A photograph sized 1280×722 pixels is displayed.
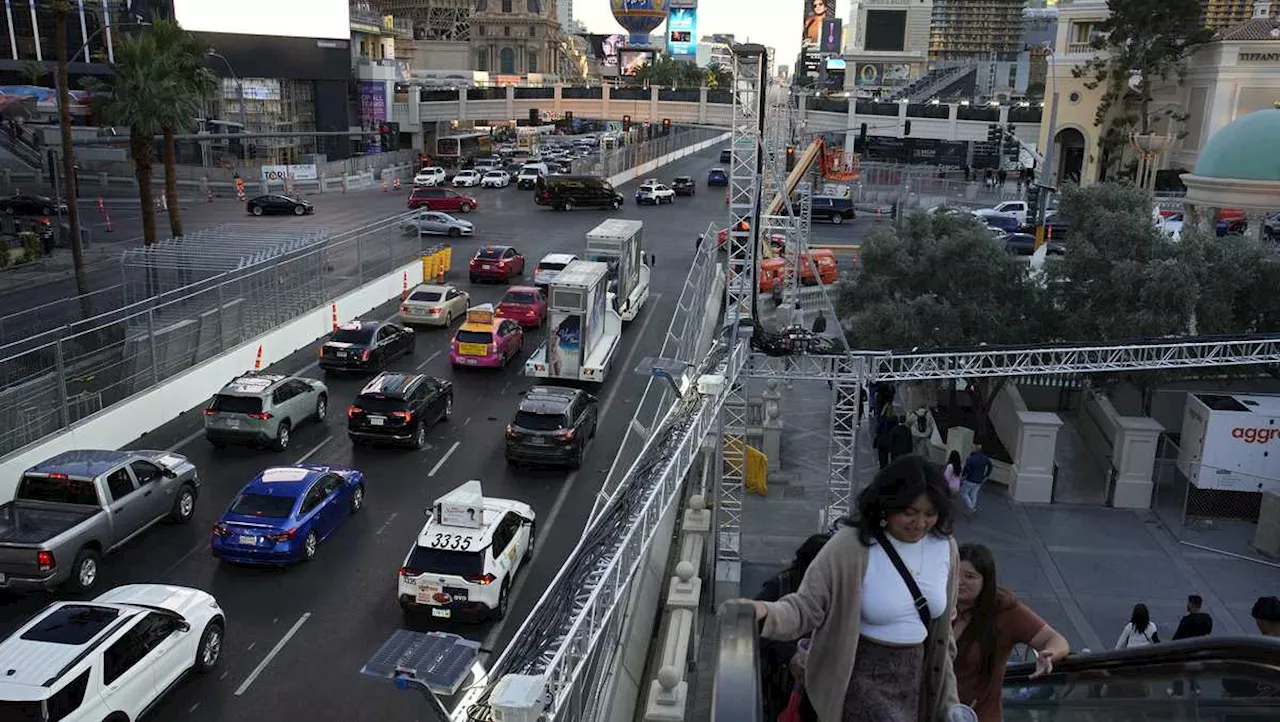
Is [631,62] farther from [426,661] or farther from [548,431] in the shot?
[426,661]

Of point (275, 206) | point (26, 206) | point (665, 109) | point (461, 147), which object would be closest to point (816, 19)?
point (665, 109)

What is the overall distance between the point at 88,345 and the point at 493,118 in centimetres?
6638

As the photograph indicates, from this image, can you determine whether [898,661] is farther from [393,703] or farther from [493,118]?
[493,118]

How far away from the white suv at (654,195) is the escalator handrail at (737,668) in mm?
57610

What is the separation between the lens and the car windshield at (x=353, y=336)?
2530 centimetres

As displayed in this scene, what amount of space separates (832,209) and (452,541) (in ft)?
144

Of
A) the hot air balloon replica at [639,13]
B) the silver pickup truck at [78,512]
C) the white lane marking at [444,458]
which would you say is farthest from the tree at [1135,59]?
the hot air balloon replica at [639,13]

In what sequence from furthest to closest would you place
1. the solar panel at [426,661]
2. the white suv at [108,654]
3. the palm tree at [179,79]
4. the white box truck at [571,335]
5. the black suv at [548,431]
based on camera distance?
the palm tree at [179,79]
the white box truck at [571,335]
the black suv at [548,431]
the white suv at [108,654]
the solar panel at [426,661]

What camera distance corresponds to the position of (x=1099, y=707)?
509cm

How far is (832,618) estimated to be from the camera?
12.5 ft

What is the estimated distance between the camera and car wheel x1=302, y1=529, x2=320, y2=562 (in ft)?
50.2

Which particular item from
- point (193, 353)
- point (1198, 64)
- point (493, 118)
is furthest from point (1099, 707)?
point (493, 118)

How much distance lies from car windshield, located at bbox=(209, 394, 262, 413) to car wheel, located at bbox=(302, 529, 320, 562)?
5.01 m

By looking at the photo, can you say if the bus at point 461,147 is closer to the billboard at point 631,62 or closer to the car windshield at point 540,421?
the billboard at point 631,62
